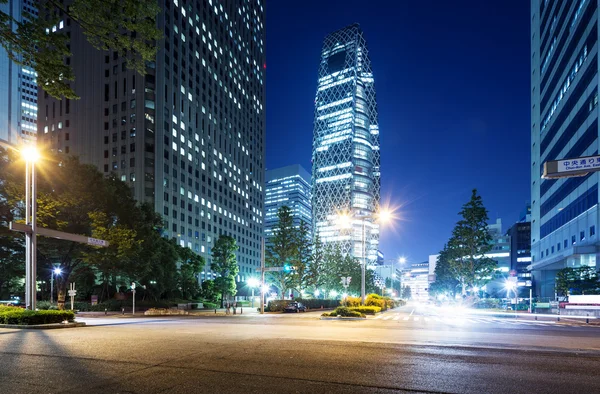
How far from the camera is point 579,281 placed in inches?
1729

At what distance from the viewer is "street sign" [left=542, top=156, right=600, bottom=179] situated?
13266mm

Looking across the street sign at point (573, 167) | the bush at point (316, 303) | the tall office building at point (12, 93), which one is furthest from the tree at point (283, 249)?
the street sign at point (573, 167)

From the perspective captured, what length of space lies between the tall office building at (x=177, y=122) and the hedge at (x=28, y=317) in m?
60.2

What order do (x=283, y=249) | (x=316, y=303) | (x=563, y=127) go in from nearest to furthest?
(x=316, y=303), (x=283, y=249), (x=563, y=127)

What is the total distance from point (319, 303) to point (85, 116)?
240ft

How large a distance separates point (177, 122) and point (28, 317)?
80.9 m

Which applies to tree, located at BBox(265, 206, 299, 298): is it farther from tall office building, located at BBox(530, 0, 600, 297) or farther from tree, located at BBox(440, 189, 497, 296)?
tall office building, located at BBox(530, 0, 600, 297)

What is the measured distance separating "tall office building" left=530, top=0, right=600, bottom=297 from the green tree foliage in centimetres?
265

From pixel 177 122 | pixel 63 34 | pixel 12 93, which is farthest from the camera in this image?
pixel 12 93

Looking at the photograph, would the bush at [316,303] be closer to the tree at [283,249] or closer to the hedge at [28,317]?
the tree at [283,249]

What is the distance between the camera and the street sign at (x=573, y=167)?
1327cm

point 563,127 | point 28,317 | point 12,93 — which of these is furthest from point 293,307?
point 12,93

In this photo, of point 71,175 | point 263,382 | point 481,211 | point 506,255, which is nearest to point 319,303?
point 481,211

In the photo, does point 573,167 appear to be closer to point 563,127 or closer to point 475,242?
point 475,242
